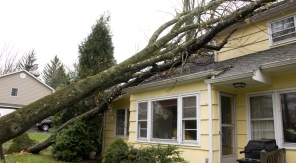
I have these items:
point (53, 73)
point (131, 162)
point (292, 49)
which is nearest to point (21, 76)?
point (53, 73)

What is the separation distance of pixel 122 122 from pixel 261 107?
20.1 feet

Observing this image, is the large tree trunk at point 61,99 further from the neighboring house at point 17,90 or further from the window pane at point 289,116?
the neighboring house at point 17,90

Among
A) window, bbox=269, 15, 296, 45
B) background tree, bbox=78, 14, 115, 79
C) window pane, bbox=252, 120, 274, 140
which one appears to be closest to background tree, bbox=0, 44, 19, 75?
background tree, bbox=78, 14, 115, 79

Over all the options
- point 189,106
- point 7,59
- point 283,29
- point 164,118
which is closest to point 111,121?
point 164,118

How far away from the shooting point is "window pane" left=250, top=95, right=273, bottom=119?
19.6 feet

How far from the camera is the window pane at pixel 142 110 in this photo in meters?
8.08

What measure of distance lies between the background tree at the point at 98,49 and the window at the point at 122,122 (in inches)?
107

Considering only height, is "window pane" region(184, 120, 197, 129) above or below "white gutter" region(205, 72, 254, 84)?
below

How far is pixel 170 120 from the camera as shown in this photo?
715cm

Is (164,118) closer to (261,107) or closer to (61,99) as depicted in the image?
(261,107)

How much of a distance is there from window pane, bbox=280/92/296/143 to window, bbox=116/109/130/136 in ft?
20.4

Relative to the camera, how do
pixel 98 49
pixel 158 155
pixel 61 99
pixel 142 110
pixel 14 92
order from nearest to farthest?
pixel 61 99, pixel 158 155, pixel 142 110, pixel 98 49, pixel 14 92

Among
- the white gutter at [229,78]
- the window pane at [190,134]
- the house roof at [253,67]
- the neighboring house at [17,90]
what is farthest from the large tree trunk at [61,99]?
the neighboring house at [17,90]

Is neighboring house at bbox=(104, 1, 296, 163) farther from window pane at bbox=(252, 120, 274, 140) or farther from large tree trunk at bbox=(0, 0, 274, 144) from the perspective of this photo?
large tree trunk at bbox=(0, 0, 274, 144)
